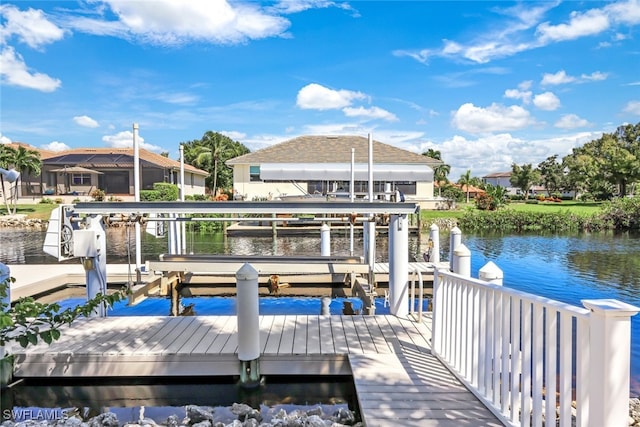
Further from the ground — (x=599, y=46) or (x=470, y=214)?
(x=599, y=46)

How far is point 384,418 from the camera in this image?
2.65 meters

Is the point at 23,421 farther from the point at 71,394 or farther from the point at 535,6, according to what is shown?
the point at 535,6

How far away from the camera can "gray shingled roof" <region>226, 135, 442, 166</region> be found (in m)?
27.2

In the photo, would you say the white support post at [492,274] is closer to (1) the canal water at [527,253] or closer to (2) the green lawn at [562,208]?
(1) the canal water at [527,253]

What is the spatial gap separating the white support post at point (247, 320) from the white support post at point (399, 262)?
2.17 metres

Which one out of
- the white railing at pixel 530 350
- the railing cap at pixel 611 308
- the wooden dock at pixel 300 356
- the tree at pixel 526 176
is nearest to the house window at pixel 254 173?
the wooden dock at pixel 300 356

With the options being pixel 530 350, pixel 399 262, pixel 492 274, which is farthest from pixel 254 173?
pixel 530 350

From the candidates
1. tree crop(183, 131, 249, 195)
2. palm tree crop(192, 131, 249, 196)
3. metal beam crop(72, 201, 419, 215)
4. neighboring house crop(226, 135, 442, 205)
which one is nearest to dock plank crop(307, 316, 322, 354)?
metal beam crop(72, 201, 419, 215)

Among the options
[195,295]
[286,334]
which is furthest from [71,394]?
[195,295]

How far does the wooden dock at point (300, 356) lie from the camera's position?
111 inches

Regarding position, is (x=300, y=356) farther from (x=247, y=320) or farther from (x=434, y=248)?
(x=434, y=248)

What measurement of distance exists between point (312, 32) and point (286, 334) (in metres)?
14.1

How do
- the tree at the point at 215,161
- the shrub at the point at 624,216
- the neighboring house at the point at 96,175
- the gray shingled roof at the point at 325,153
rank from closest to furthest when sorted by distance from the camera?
1. the shrub at the point at 624,216
2. the gray shingled roof at the point at 325,153
3. the neighboring house at the point at 96,175
4. the tree at the point at 215,161

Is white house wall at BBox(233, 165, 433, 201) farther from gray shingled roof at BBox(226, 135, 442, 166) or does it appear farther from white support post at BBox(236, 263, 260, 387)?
white support post at BBox(236, 263, 260, 387)
